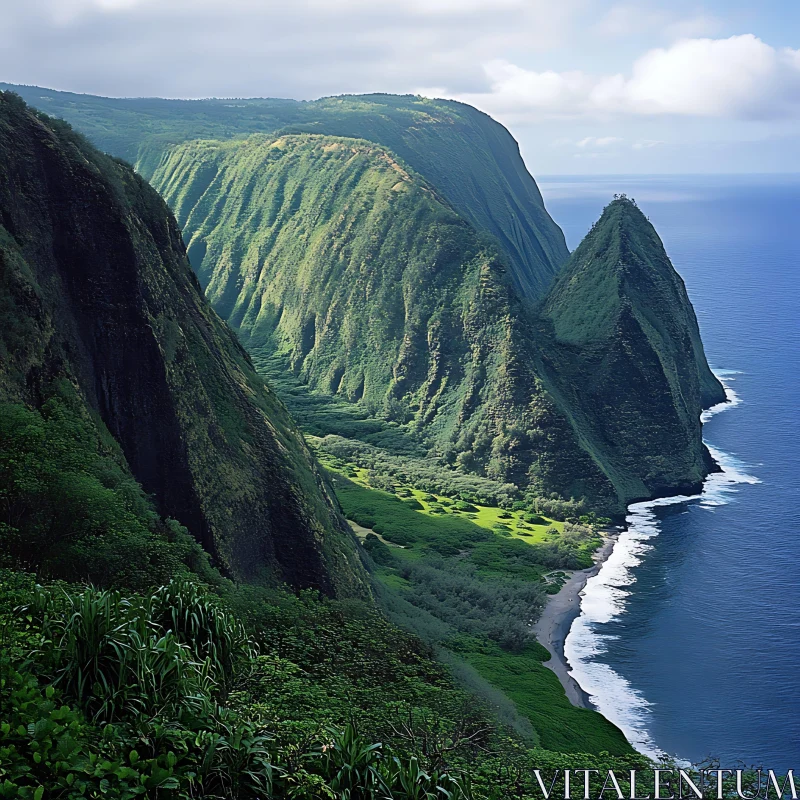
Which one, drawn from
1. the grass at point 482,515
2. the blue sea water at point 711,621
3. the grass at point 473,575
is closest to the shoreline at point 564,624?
the blue sea water at point 711,621

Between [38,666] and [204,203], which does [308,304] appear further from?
[38,666]

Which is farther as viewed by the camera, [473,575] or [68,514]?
[473,575]

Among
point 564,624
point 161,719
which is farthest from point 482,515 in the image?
point 161,719

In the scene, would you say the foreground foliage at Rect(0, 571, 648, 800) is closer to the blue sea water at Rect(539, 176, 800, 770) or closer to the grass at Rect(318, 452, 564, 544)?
the blue sea water at Rect(539, 176, 800, 770)

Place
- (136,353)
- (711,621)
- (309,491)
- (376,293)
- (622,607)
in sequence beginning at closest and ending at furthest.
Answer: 1. (136,353)
2. (309,491)
3. (711,621)
4. (622,607)
5. (376,293)

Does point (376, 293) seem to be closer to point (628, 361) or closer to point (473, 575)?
point (628, 361)
